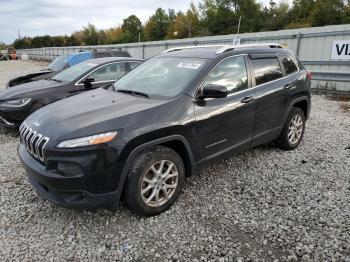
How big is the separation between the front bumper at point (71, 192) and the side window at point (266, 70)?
101 inches

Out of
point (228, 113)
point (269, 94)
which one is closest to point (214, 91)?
point (228, 113)

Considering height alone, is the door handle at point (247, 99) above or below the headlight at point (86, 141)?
above

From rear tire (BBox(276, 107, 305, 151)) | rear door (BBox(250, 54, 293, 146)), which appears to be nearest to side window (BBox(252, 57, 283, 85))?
rear door (BBox(250, 54, 293, 146))

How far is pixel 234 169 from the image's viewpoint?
4.43 meters

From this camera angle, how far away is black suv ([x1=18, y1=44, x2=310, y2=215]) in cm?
284

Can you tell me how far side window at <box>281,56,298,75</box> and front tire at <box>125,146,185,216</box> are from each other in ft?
8.51

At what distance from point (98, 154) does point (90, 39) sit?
93.6 m

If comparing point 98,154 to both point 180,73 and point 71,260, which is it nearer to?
point 71,260

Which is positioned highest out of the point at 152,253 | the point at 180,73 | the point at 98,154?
the point at 180,73

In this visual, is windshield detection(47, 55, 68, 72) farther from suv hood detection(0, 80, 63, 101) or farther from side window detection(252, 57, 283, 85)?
side window detection(252, 57, 283, 85)

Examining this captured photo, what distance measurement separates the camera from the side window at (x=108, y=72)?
665cm

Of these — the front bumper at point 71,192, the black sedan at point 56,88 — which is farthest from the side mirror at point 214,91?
the black sedan at point 56,88

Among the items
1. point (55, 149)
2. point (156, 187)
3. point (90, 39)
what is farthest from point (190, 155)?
point (90, 39)

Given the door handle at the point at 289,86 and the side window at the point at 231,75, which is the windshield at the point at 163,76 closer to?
the side window at the point at 231,75
